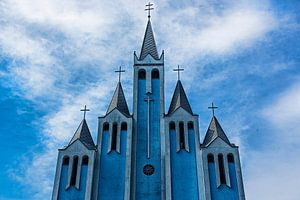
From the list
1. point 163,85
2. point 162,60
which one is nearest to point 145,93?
point 163,85

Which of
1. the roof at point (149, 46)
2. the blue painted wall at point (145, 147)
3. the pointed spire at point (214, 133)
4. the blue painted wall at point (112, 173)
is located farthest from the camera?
the roof at point (149, 46)

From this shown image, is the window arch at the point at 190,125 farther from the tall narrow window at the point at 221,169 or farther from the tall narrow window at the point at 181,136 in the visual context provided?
the tall narrow window at the point at 221,169

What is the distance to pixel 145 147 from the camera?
27656mm

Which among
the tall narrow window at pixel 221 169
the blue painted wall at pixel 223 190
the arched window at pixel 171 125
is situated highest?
the arched window at pixel 171 125

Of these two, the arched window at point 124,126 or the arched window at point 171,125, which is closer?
the arched window at point 171,125

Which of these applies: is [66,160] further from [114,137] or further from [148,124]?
[148,124]

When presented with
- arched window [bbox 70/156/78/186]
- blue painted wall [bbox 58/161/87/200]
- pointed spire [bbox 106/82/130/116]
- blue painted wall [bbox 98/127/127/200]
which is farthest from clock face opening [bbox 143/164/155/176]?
arched window [bbox 70/156/78/186]

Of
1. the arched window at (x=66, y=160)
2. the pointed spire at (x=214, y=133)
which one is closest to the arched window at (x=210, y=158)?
the pointed spire at (x=214, y=133)

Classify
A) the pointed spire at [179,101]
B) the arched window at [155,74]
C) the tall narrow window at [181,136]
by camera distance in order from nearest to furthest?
the tall narrow window at [181,136]
the pointed spire at [179,101]
the arched window at [155,74]

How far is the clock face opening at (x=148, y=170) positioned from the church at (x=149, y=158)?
0.07 m

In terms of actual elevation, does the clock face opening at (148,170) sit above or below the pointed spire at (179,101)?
below

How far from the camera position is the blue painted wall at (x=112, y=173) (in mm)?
25375

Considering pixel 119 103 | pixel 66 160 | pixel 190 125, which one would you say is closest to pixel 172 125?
pixel 190 125

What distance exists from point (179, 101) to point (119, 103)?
14.8 feet
